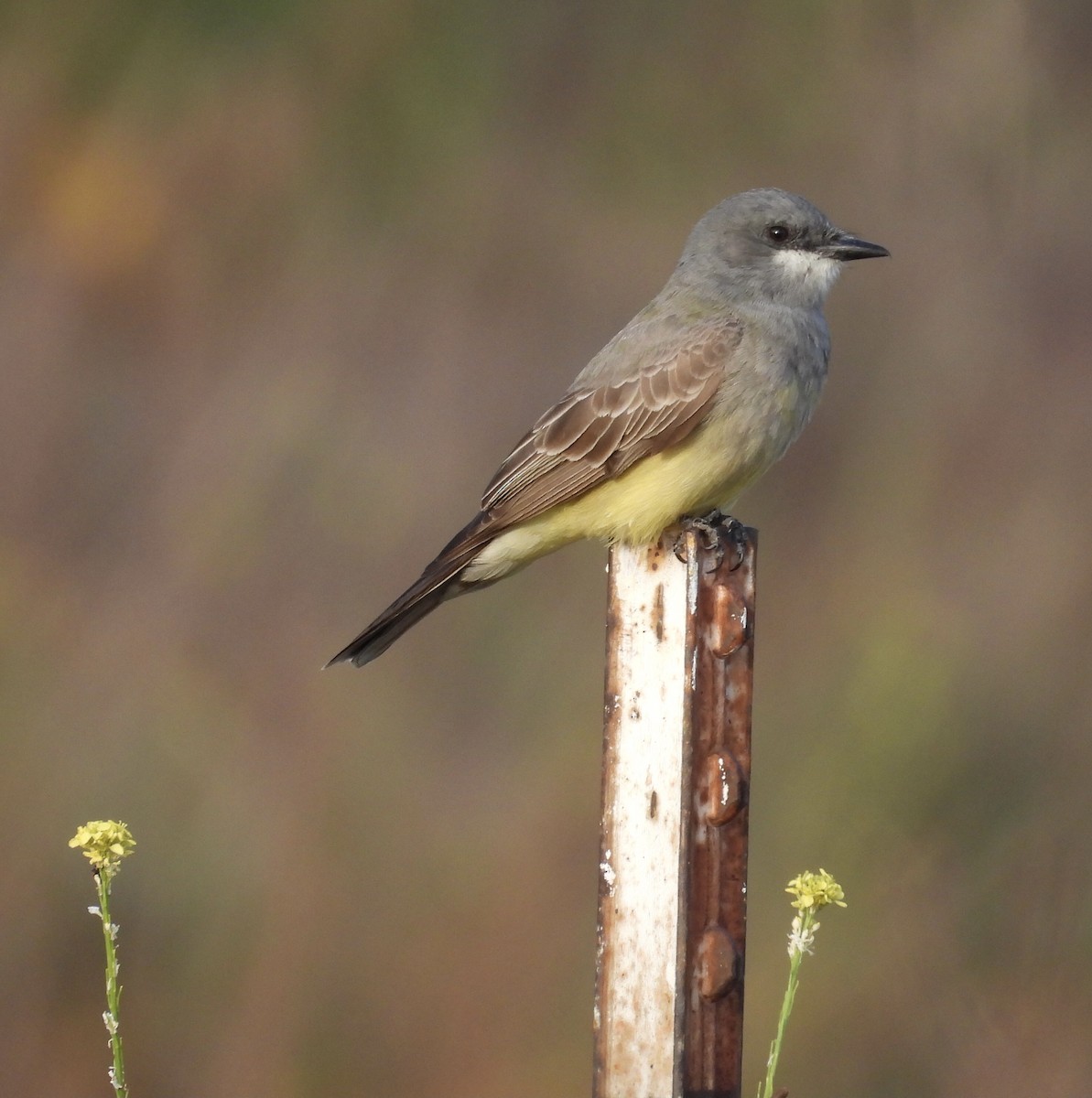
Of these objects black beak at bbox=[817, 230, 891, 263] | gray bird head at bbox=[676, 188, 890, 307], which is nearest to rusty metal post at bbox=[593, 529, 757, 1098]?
gray bird head at bbox=[676, 188, 890, 307]

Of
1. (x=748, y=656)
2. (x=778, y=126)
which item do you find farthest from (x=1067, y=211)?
(x=748, y=656)

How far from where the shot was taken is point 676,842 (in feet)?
7.56

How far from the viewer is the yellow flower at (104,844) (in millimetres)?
2145

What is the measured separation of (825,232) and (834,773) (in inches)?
82.3

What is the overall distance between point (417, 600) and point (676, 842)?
179 cm

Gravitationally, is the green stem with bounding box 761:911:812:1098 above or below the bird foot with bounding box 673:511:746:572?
below

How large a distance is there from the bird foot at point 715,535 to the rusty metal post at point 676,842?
0.22 feet

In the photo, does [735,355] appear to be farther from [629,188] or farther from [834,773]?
[629,188]

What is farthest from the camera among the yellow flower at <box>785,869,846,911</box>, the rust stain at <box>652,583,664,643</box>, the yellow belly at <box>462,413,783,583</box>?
the yellow belly at <box>462,413,783,583</box>

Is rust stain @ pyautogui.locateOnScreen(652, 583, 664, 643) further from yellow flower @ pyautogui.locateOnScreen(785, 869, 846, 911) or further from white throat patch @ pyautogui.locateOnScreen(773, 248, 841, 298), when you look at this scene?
white throat patch @ pyautogui.locateOnScreen(773, 248, 841, 298)

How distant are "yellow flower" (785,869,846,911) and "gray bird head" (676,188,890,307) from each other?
2245 mm

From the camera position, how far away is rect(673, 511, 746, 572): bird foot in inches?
101

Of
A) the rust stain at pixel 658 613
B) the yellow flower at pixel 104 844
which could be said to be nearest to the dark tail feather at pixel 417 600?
the rust stain at pixel 658 613

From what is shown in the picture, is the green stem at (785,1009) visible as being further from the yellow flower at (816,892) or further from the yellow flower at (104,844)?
the yellow flower at (104,844)
